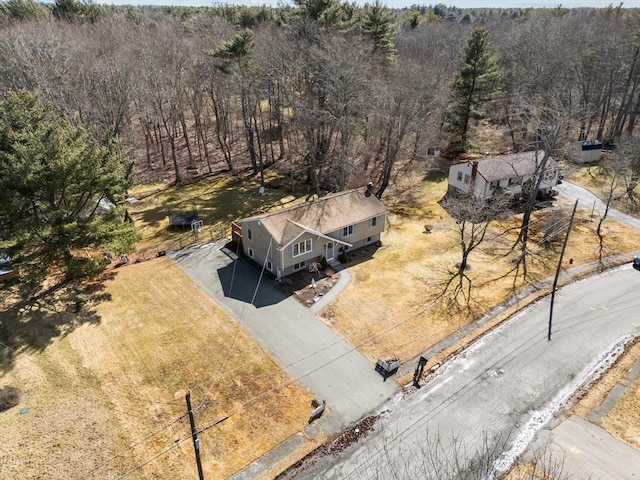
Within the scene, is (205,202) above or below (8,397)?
above

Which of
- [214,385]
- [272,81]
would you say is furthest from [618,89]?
[214,385]

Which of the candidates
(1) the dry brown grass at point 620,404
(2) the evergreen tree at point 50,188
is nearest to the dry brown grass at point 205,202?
(2) the evergreen tree at point 50,188

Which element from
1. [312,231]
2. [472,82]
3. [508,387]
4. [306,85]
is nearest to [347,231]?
[312,231]

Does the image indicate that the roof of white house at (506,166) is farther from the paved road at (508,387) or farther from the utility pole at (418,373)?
the utility pole at (418,373)

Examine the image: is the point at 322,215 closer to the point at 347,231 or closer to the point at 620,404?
the point at 347,231

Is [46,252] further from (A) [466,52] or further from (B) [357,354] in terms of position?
(A) [466,52]
